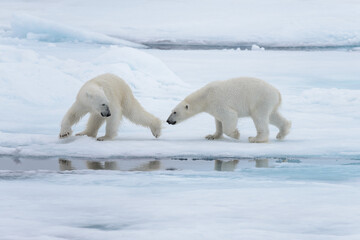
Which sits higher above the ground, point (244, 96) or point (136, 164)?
point (244, 96)

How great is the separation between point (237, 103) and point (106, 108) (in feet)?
3.98

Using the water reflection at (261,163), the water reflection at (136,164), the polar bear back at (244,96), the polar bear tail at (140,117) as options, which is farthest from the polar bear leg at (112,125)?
the water reflection at (261,163)

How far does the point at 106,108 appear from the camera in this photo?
528 centimetres

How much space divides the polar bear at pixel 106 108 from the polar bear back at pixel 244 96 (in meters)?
0.65

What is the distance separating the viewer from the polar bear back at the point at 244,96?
217 inches

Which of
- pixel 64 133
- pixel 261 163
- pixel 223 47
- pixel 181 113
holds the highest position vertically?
pixel 223 47

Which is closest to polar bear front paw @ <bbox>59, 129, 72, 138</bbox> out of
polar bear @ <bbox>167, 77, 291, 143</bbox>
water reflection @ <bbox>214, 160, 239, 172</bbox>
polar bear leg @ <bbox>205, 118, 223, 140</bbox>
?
polar bear @ <bbox>167, 77, 291, 143</bbox>

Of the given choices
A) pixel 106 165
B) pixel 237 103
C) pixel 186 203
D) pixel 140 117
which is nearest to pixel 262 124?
pixel 237 103

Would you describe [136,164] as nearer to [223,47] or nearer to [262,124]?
[262,124]

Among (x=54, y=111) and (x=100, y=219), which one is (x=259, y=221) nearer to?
(x=100, y=219)

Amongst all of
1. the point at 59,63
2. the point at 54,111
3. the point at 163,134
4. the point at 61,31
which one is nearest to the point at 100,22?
the point at 61,31

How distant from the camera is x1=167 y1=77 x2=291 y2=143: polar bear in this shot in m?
5.51

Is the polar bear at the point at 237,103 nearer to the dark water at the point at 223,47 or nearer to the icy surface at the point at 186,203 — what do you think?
the icy surface at the point at 186,203

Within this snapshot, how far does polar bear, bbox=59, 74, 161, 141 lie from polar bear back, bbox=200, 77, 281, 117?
0.65m
